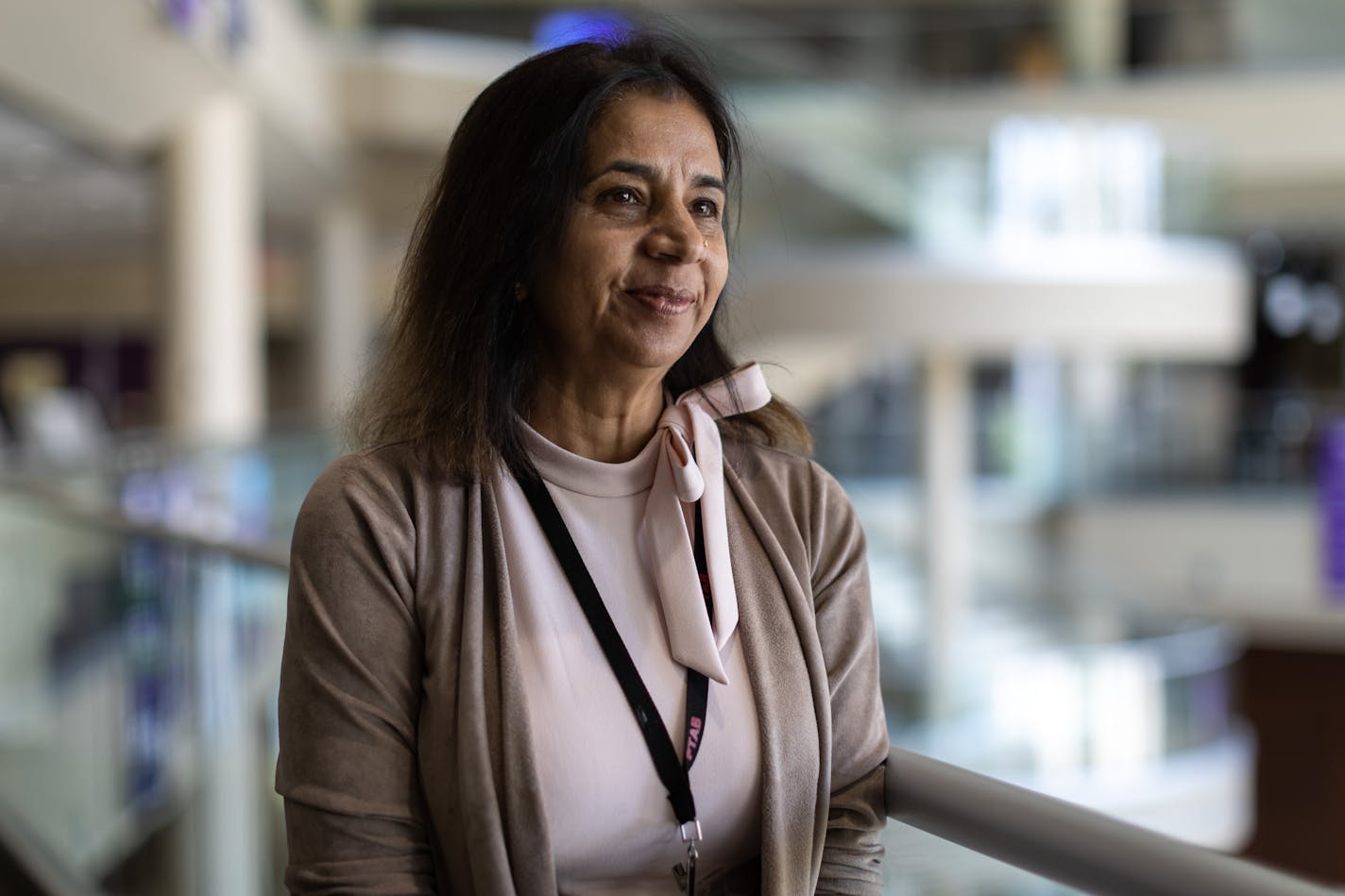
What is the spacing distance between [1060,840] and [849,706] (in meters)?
0.35

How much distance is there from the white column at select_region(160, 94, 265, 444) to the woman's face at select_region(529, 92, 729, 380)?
32.0 feet

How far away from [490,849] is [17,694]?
4384 millimetres

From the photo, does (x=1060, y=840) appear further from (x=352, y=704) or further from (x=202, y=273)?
(x=202, y=273)

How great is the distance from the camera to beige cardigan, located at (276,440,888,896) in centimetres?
146

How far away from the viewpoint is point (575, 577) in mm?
1550

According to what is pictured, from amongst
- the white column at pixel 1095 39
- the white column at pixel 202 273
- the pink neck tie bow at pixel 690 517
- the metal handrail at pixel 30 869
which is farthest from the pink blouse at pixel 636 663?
the white column at pixel 1095 39

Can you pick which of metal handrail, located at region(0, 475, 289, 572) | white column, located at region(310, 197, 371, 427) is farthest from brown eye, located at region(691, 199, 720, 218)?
white column, located at region(310, 197, 371, 427)

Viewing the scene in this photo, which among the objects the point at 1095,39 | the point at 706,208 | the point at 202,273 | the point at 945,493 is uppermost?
the point at 1095,39

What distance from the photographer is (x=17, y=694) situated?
5309 millimetres

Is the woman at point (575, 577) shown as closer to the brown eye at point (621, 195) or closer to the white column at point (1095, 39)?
the brown eye at point (621, 195)

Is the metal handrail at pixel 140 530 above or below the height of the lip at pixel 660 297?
below

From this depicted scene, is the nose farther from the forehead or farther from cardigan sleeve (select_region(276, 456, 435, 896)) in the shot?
cardigan sleeve (select_region(276, 456, 435, 896))

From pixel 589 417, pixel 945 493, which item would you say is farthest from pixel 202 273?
pixel 589 417

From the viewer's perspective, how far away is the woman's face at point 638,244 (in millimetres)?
1581
